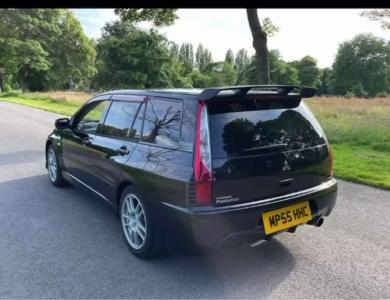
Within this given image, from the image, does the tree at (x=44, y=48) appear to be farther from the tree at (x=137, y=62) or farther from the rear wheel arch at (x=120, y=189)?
the rear wheel arch at (x=120, y=189)

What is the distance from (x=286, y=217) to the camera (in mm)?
3281

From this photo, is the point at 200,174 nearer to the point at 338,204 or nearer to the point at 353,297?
the point at 353,297

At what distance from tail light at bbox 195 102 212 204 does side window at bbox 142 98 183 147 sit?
0.89 feet

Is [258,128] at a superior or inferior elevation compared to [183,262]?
Answer: superior

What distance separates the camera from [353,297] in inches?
112

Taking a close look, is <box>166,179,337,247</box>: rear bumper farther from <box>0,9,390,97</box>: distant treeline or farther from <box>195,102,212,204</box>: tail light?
<box>0,9,390,97</box>: distant treeline

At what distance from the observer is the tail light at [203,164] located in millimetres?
2930

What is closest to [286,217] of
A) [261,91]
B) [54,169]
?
[261,91]

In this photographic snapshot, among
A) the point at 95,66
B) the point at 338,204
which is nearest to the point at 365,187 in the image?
the point at 338,204

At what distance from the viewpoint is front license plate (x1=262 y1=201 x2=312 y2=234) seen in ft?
10.4

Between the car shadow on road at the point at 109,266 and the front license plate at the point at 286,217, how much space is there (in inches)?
15.9

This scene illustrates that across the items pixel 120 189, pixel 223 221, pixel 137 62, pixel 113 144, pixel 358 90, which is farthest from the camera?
pixel 358 90

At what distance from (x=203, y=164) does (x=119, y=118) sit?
1.61 meters

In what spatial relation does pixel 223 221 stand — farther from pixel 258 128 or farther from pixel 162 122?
pixel 162 122
